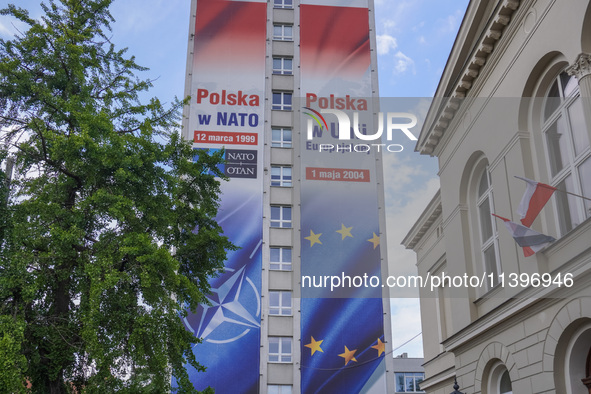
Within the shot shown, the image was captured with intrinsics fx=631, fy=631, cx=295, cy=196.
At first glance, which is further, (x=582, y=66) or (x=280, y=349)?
(x=280, y=349)

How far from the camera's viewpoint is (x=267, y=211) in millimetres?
38281

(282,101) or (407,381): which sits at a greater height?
(282,101)

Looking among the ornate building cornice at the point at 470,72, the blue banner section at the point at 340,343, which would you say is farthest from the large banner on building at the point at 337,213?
the ornate building cornice at the point at 470,72

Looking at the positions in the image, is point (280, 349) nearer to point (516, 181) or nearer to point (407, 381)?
point (516, 181)

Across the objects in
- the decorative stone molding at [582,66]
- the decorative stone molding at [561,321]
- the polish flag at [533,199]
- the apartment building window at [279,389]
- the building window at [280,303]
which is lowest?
the decorative stone molding at [561,321]

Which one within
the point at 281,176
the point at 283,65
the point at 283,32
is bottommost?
the point at 281,176

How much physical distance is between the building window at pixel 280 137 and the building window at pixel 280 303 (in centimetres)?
961

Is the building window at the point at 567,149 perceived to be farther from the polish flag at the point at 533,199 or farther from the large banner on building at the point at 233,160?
the large banner on building at the point at 233,160

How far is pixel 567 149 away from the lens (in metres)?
12.7

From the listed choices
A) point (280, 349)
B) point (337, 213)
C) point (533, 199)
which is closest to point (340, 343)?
point (280, 349)

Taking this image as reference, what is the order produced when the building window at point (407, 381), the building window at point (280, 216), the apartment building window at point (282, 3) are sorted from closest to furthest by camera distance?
1. the building window at point (280, 216)
2. the apartment building window at point (282, 3)
3. the building window at point (407, 381)

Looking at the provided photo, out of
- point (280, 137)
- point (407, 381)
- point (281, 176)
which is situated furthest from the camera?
point (407, 381)

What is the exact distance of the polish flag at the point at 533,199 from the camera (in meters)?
12.1

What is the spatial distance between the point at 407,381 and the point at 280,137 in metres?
31.7
